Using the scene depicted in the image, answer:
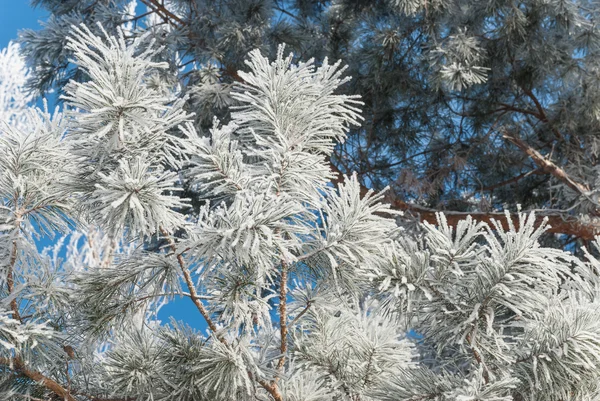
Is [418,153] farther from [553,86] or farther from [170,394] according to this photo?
[170,394]

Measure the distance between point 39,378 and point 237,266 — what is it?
1.20ft

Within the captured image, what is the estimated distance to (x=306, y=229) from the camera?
2.71 ft

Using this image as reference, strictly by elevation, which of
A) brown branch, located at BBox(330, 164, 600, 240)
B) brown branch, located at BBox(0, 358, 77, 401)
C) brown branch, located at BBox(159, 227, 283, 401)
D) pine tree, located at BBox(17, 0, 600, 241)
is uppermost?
pine tree, located at BBox(17, 0, 600, 241)

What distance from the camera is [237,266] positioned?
0.82 metres

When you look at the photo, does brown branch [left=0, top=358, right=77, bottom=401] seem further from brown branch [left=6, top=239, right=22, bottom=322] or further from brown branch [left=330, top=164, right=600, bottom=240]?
brown branch [left=330, top=164, right=600, bottom=240]

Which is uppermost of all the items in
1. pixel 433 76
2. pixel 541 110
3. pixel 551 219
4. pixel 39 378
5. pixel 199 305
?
pixel 541 110

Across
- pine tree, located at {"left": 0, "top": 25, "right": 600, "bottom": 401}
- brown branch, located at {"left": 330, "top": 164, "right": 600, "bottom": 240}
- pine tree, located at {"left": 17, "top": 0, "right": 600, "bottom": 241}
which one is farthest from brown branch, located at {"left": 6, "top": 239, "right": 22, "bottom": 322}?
brown branch, located at {"left": 330, "top": 164, "right": 600, "bottom": 240}

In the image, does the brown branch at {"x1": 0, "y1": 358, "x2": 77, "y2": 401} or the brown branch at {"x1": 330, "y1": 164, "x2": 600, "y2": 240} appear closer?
the brown branch at {"x1": 0, "y1": 358, "x2": 77, "y2": 401}

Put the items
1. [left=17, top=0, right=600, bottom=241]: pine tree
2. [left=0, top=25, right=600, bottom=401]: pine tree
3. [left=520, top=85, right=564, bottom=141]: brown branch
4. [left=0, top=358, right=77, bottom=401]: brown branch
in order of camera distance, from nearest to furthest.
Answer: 1. [left=0, top=25, right=600, bottom=401]: pine tree
2. [left=0, top=358, right=77, bottom=401]: brown branch
3. [left=17, top=0, right=600, bottom=241]: pine tree
4. [left=520, top=85, right=564, bottom=141]: brown branch

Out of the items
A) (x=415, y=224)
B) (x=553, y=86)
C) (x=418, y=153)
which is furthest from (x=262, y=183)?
(x=553, y=86)

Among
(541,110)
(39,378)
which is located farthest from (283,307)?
(541,110)

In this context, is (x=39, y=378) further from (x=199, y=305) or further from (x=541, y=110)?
(x=541, y=110)

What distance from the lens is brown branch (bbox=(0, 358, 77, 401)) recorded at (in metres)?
0.95

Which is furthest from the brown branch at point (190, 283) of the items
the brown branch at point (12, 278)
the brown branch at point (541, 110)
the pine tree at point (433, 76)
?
the brown branch at point (541, 110)
